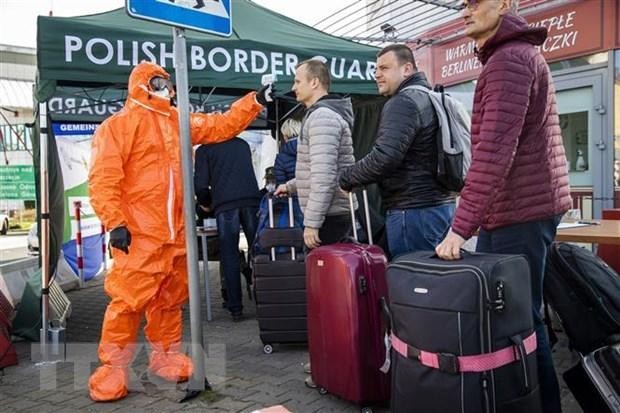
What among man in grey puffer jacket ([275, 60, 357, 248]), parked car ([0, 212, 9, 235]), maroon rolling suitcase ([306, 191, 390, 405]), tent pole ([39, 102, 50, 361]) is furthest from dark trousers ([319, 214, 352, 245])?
parked car ([0, 212, 9, 235])

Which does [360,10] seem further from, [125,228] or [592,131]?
[125,228]

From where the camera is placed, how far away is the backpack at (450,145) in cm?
265

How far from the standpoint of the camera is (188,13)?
2.87 m

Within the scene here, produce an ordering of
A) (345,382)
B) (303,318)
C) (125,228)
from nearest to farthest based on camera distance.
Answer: (345,382) → (125,228) → (303,318)

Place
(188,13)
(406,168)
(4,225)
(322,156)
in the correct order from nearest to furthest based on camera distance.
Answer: (406,168) < (188,13) < (322,156) < (4,225)

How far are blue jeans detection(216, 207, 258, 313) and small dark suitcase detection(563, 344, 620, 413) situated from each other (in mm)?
3037

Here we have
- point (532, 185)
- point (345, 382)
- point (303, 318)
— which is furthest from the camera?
point (303, 318)

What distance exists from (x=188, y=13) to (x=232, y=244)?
2.45 metres

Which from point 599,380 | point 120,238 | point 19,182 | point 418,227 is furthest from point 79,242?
point 19,182

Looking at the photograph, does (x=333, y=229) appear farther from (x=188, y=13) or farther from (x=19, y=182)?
(x=19, y=182)

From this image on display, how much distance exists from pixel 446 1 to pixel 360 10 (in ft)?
3.82

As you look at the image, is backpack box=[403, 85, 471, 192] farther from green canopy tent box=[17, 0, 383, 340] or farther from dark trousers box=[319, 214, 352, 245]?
green canopy tent box=[17, 0, 383, 340]

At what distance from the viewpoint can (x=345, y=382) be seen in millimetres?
2709

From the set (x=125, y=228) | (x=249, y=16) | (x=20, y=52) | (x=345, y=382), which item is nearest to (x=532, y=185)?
(x=345, y=382)
